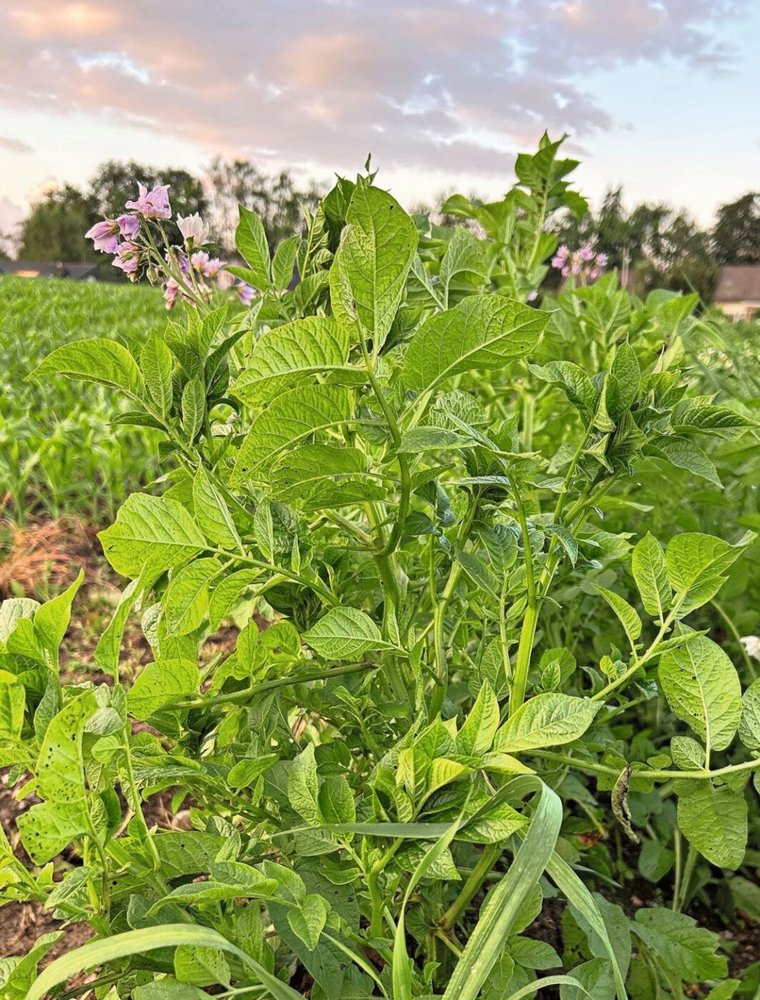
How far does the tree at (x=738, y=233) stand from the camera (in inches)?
2085

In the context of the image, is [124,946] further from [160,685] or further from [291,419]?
[291,419]

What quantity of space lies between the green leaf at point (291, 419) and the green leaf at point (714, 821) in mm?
477

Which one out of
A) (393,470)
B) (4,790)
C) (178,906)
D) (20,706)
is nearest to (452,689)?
(393,470)

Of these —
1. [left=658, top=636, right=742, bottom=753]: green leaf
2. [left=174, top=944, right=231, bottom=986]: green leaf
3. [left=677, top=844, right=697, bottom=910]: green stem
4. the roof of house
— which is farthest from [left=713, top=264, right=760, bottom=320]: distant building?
[left=174, top=944, right=231, bottom=986]: green leaf

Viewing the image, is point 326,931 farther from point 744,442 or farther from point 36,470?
point 36,470

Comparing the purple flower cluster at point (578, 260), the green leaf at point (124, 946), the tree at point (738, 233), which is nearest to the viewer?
the green leaf at point (124, 946)

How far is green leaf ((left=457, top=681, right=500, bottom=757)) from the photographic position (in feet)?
2.02

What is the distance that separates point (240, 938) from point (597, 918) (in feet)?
0.96

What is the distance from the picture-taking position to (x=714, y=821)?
2.33 feet

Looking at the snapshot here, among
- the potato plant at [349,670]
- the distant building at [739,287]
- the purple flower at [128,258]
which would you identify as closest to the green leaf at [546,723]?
the potato plant at [349,670]

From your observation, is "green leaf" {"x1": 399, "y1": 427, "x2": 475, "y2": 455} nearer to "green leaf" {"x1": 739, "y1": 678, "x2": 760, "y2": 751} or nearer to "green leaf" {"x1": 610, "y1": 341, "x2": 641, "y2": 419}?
"green leaf" {"x1": 610, "y1": 341, "x2": 641, "y2": 419}

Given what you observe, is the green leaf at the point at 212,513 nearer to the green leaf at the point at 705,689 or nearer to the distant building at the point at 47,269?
the green leaf at the point at 705,689

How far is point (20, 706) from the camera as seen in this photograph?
575 mm

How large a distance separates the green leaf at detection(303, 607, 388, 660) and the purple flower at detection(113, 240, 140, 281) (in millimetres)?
550
